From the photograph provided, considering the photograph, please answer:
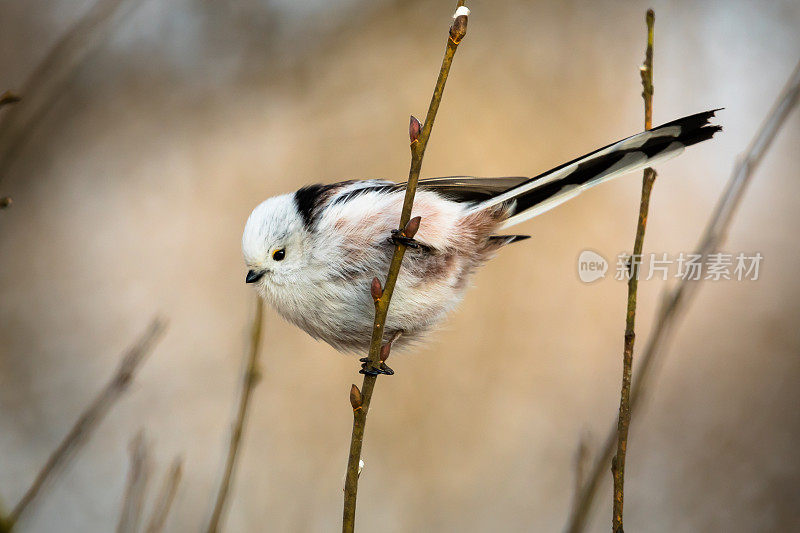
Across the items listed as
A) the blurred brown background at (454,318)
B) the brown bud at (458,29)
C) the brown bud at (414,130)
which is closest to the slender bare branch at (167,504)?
the brown bud at (414,130)

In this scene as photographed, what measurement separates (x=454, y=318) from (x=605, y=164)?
1617 millimetres

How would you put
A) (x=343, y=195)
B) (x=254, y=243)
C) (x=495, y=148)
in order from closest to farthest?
1. (x=254, y=243)
2. (x=343, y=195)
3. (x=495, y=148)

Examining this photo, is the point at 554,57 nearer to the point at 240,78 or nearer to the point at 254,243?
the point at 240,78

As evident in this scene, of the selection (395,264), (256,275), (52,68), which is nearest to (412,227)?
(395,264)

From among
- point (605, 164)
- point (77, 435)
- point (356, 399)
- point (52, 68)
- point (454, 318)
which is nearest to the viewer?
point (77, 435)

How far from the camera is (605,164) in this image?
1394 mm

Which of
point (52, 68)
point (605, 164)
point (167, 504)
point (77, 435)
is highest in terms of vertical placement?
point (605, 164)

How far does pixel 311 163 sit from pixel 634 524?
2.32 m

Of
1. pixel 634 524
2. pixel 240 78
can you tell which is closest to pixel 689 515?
pixel 634 524

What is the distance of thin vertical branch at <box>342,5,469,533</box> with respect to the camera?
0.99 meters

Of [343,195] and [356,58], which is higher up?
[356,58]

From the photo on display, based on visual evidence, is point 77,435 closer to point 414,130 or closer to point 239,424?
point 239,424

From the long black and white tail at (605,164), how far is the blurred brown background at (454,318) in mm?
1603

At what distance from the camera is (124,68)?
3.42m
